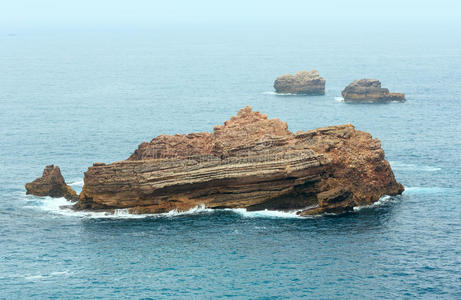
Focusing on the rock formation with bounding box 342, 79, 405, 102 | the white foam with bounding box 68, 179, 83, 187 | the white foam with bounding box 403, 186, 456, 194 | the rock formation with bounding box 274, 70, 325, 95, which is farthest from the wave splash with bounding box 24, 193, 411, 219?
the rock formation with bounding box 274, 70, 325, 95

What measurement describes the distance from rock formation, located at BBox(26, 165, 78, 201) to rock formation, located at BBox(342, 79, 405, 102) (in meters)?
99.3

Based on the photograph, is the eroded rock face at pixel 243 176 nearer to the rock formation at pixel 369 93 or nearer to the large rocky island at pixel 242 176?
the large rocky island at pixel 242 176

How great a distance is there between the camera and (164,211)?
94812mm

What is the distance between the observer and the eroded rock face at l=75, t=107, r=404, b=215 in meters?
93.7

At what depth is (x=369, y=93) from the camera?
184250mm

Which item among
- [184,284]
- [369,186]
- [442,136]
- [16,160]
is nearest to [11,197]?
[16,160]

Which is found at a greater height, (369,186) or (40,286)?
(369,186)

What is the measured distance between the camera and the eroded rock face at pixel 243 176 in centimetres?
9369

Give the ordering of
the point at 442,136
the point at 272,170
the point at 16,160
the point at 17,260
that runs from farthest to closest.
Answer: the point at 442,136, the point at 16,160, the point at 272,170, the point at 17,260

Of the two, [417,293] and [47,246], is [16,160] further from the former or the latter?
[417,293]

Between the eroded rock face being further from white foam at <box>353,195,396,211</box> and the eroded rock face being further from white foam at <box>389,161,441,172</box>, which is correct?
white foam at <box>389,161,441,172</box>

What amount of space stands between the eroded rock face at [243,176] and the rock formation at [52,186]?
5.27m

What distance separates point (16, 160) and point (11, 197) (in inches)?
824

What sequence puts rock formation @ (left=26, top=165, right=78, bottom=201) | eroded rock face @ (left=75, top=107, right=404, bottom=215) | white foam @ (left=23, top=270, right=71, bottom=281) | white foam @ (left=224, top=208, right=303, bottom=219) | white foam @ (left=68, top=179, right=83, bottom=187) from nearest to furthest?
white foam @ (left=23, top=270, right=71, bottom=281), white foam @ (left=224, top=208, right=303, bottom=219), eroded rock face @ (left=75, top=107, right=404, bottom=215), rock formation @ (left=26, top=165, right=78, bottom=201), white foam @ (left=68, top=179, right=83, bottom=187)
